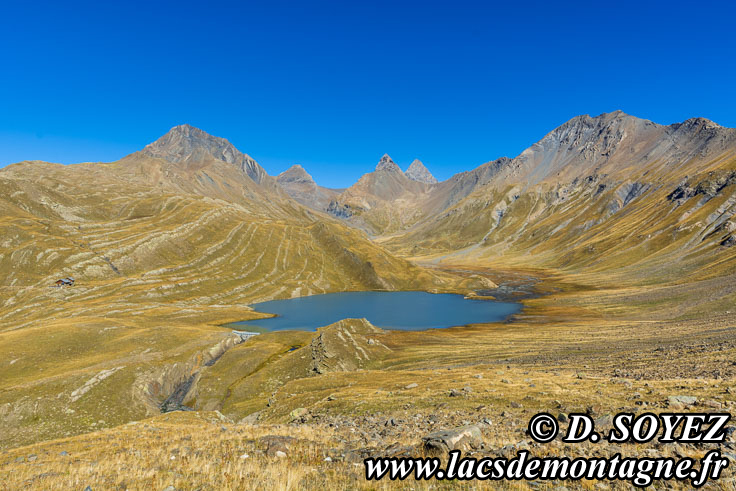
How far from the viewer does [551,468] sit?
13.5m

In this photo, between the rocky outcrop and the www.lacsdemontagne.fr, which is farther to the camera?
the rocky outcrop

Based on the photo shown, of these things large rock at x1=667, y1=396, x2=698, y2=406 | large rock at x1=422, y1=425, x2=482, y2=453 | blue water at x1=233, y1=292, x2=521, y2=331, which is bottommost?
blue water at x1=233, y1=292, x2=521, y2=331

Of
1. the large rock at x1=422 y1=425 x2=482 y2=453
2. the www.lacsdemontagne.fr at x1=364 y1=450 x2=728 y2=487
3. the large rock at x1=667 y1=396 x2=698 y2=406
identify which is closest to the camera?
the www.lacsdemontagne.fr at x1=364 y1=450 x2=728 y2=487

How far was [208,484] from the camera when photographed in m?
13.2

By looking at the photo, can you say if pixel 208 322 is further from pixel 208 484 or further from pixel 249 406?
pixel 208 484

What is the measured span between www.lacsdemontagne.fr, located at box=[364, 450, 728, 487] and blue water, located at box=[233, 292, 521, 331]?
376ft

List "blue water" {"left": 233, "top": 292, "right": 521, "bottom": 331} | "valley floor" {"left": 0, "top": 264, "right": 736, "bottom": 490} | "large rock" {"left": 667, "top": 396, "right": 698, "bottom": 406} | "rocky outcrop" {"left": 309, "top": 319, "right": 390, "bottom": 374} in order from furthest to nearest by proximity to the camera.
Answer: "blue water" {"left": 233, "top": 292, "right": 521, "bottom": 331} < "rocky outcrop" {"left": 309, "top": 319, "right": 390, "bottom": 374} < "large rock" {"left": 667, "top": 396, "right": 698, "bottom": 406} < "valley floor" {"left": 0, "top": 264, "right": 736, "bottom": 490}

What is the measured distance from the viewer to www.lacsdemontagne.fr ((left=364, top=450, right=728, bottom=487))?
12.2 m

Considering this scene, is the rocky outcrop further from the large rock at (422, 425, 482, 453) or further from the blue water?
the blue water

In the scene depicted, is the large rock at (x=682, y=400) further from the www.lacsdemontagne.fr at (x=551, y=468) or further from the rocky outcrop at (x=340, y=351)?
the rocky outcrop at (x=340, y=351)

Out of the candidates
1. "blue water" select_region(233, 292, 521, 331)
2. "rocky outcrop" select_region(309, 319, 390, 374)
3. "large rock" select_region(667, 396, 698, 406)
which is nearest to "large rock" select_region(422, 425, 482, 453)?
"large rock" select_region(667, 396, 698, 406)

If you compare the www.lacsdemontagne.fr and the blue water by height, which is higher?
the www.lacsdemontagne.fr

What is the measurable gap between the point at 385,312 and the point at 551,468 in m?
148

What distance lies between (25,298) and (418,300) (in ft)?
585
